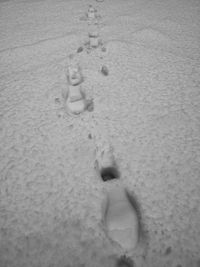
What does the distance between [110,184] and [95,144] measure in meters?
0.15

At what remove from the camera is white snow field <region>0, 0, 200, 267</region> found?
42 cm

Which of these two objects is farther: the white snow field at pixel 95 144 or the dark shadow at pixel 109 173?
the dark shadow at pixel 109 173

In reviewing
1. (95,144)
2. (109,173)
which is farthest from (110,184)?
(95,144)

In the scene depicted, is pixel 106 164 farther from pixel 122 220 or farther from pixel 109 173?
pixel 122 220

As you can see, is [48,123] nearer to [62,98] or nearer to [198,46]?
[62,98]

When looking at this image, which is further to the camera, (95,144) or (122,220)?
(95,144)

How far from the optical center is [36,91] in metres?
0.78

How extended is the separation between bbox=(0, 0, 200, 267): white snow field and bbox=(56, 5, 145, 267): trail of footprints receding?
0.01 m

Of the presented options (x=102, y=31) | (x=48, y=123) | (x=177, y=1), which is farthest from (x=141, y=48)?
(x=177, y=1)

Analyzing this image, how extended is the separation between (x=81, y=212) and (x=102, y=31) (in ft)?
3.56

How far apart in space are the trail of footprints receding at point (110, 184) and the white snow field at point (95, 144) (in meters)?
0.01

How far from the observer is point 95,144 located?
60cm

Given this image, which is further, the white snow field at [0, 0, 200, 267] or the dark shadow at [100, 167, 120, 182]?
the dark shadow at [100, 167, 120, 182]

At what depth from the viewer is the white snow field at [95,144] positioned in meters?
0.42
